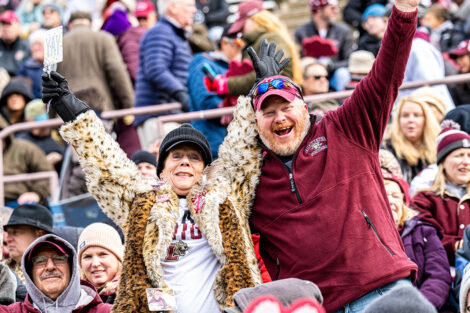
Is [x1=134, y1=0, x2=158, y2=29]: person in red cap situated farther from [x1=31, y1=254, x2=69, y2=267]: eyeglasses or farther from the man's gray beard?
the man's gray beard

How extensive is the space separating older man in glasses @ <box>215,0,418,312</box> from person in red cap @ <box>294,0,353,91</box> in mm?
5905

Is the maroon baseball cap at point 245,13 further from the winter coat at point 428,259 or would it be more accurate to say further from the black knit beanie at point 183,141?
the black knit beanie at point 183,141

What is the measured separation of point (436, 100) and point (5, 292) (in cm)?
454

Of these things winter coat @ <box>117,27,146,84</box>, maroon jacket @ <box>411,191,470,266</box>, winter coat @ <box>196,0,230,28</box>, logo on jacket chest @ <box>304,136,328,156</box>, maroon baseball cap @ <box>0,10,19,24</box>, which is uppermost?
maroon baseball cap @ <box>0,10,19,24</box>

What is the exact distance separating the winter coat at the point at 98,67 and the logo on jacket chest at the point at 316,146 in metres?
5.23

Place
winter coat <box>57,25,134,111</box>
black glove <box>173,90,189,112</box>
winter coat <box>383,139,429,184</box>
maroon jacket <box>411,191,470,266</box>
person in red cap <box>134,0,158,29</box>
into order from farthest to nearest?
person in red cap <box>134,0,158,29</box>, winter coat <box>57,25,134,111</box>, black glove <box>173,90,189,112</box>, winter coat <box>383,139,429,184</box>, maroon jacket <box>411,191,470,266</box>

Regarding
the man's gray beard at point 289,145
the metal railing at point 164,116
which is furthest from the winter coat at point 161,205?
the metal railing at point 164,116

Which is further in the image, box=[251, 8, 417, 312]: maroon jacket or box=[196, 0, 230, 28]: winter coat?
box=[196, 0, 230, 28]: winter coat

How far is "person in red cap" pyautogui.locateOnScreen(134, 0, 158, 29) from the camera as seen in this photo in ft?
40.7

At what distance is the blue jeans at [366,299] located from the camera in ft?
16.3

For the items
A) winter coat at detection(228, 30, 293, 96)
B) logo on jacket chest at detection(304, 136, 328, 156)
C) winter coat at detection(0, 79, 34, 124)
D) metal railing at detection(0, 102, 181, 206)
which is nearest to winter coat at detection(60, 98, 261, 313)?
logo on jacket chest at detection(304, 136, 328, 156)

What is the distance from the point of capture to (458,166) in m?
7.21

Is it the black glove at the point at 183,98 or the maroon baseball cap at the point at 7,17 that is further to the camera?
the maroon baseball cap at the point at 7,17

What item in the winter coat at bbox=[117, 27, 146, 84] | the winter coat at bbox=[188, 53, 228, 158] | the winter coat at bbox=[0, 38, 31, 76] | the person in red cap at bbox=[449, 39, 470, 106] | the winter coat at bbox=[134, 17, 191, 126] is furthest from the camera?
the winter coat at bbox=[0, 38, 31, 76]
